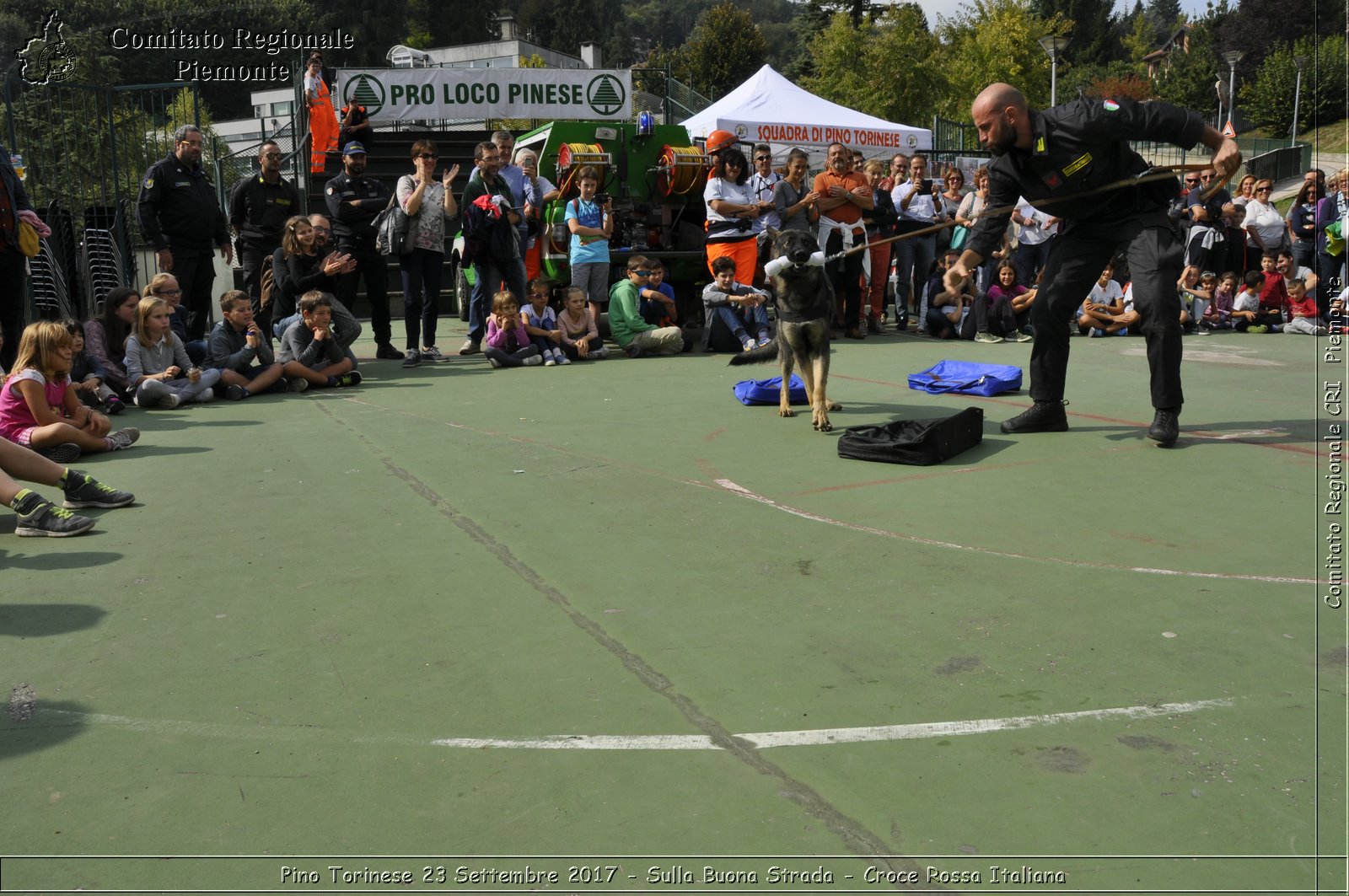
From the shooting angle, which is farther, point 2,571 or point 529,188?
point 529,188

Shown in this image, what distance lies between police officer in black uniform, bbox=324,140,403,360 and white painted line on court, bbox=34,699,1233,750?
28.6 feet

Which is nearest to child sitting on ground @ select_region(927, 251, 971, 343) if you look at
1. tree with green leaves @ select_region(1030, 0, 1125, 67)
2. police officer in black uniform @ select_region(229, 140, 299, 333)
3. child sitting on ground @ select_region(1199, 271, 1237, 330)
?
child sitting on ground @ select_region(1199, 271, 1237, 330)

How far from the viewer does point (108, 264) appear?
12352 mm

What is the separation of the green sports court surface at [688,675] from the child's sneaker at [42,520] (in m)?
0.10

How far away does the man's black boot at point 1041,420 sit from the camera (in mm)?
7613

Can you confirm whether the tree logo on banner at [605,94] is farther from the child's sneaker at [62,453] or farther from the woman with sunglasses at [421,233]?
the child's sneaker at [62,453]

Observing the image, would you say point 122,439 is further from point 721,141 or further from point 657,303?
point 721,141

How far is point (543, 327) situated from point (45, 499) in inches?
268

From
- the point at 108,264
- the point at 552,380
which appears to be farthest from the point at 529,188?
the point at 108,264

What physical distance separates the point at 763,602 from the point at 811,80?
46596mm

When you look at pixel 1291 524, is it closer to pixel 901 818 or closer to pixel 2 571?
pixel 901 818

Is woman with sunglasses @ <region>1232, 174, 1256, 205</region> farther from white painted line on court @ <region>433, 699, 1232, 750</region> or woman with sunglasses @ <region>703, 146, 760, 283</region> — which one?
white painted line on court @ <region>433, 699, 1232, 750</region>

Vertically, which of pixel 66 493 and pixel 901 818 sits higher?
pixel 66 493

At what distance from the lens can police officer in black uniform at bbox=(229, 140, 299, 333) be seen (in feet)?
36.8
